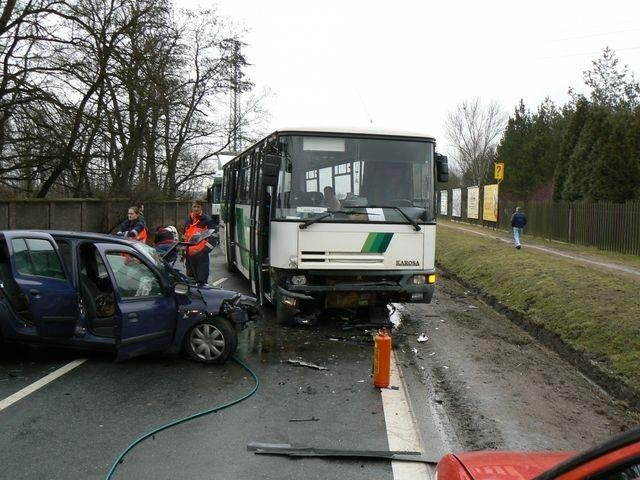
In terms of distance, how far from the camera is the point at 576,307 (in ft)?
32.8

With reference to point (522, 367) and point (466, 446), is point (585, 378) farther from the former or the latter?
point (466, 446)

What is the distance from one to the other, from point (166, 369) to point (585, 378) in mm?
4894

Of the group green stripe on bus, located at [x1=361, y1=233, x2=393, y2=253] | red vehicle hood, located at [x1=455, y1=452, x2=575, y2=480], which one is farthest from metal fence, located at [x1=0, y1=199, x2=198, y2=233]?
red vehicle hood, located at [x1=455, y1=452, x2=575, y2=480]

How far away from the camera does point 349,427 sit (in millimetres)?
5090

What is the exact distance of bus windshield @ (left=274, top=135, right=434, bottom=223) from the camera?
862 cm

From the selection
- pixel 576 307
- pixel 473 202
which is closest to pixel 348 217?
pixel 576 307

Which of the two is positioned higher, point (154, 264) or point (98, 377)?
point (154, 264)

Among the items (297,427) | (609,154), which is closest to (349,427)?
(297,427)

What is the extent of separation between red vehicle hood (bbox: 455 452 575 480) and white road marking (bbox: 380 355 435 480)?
1.81 m

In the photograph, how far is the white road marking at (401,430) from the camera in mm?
4219

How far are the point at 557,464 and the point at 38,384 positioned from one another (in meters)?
5.58

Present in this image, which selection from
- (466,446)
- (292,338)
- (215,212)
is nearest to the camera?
(466,446)

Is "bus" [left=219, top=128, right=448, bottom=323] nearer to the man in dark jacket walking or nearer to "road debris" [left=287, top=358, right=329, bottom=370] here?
"road debris" [left=287, top=358, right=329, bottom=370]

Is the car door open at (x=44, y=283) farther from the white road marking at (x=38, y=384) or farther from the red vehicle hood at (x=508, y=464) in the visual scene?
the red vehicle hood at (x=508, y=464)
